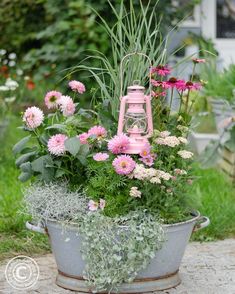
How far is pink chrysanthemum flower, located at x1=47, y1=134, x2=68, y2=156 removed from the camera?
3.28 metres

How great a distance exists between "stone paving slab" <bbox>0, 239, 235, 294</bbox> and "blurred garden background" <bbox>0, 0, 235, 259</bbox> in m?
0.16

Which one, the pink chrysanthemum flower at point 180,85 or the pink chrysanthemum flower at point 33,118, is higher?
the pink chrysanthemum flower at point 180,85

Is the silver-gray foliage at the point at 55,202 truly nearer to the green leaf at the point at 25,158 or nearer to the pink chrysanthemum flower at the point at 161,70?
the green leaf at the point at 25,158

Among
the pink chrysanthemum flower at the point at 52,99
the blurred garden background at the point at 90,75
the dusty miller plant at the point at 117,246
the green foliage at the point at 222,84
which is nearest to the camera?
the dusty miller plant at the point at 117,246

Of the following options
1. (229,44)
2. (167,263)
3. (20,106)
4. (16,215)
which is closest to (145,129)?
(167,263)

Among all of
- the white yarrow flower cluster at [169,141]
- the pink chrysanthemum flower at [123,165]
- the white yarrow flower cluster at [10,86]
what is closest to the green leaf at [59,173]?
the pink chrysanthemum flower at [123,165]

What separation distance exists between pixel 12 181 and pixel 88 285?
7.73ft

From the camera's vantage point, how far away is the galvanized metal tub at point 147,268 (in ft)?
10.7

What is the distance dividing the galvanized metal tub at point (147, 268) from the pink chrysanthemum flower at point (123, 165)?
30 cm

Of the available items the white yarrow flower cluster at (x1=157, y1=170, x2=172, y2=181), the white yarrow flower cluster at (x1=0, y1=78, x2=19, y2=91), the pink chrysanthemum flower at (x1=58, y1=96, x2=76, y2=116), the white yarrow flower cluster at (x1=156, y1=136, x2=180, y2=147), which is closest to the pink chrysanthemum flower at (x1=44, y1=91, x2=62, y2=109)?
the pink chrysanthemum flower at (x1=58, y1=96, x2=76, y2=116)

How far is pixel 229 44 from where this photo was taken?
36.5ft

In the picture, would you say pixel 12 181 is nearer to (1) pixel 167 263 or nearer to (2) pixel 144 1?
(1) pixel 167 263

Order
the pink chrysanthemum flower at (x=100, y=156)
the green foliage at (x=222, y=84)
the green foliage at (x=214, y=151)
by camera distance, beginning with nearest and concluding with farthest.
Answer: the pink chrysanthemum flower at (x=100, y=156), the green foliage at (x=214, y=151), the green foliage at (x=222, y=84)

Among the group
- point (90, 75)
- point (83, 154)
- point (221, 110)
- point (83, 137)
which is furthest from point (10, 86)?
point (83, 154)
